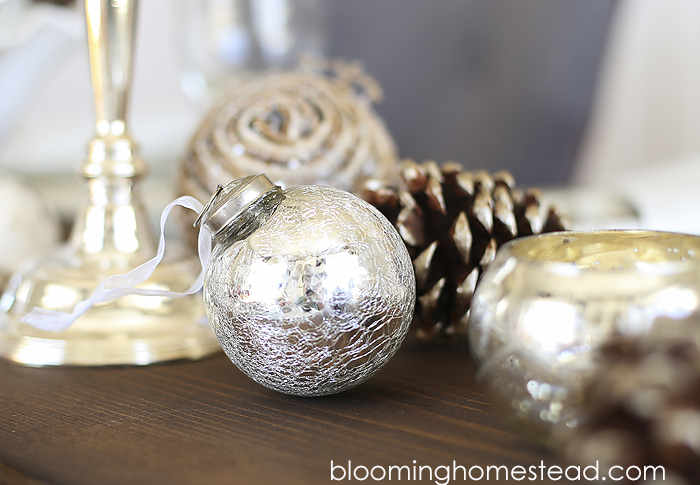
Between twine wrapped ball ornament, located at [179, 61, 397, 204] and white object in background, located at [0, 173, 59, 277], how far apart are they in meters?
0.11

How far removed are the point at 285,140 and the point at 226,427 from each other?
0.25 meters

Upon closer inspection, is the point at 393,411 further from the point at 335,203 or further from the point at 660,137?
the point at 660,137

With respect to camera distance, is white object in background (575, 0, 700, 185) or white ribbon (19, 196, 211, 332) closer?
white ribbon (19, 196, 211, 332)

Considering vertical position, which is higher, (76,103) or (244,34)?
(244,34)

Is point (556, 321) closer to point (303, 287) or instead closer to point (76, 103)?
point (303, 287)

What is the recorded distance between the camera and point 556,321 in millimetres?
212

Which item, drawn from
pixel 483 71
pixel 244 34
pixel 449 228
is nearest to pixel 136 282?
pixel 449 228

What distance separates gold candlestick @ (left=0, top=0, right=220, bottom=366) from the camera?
1.14 feet

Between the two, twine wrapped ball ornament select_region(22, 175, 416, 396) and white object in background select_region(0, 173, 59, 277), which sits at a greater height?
twine wrapped ball ornament select_region(22, 175, 416, 396)

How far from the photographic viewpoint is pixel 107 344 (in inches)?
13.6

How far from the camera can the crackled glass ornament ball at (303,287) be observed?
263 mm

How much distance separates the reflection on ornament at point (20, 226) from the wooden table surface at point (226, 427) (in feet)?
0.51

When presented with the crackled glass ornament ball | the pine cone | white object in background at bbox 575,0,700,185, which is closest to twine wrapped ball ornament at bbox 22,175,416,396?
the crackled glass ornament ball

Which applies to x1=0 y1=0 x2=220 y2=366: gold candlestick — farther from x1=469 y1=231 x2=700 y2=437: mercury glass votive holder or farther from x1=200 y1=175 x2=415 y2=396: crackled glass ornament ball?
x1=469 y1=231 x2=700 y2=437: mercury glass votive holder
